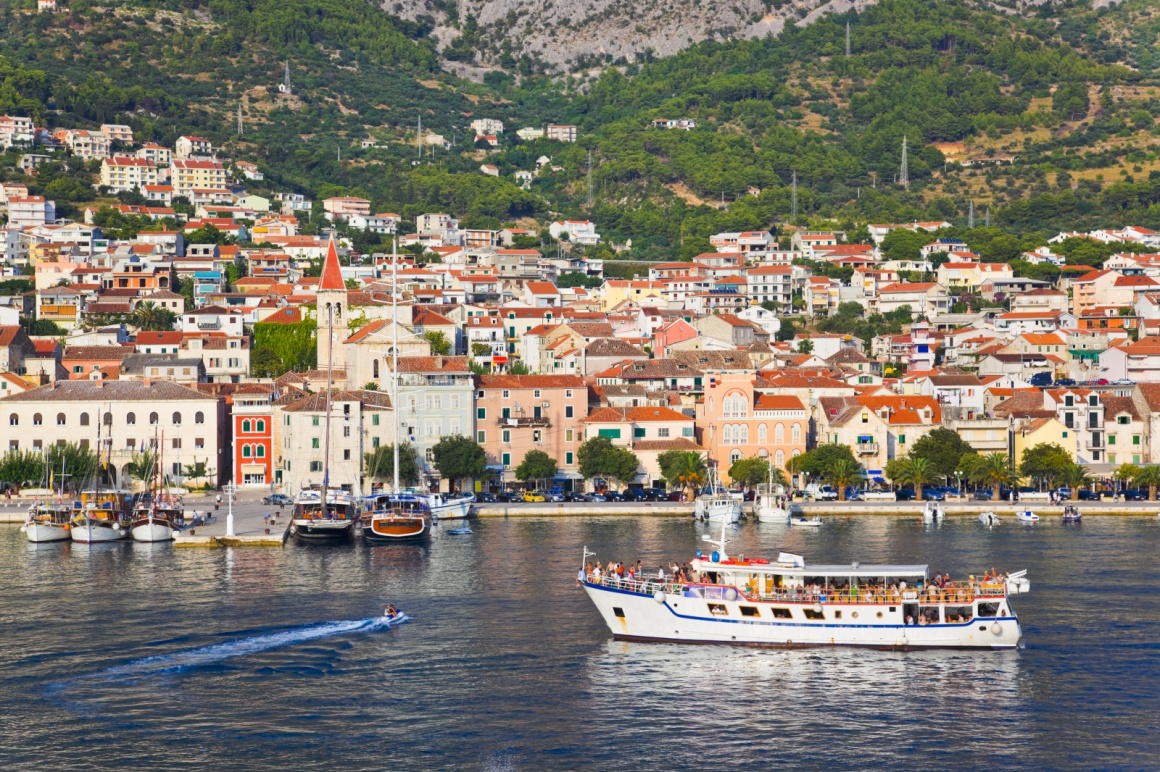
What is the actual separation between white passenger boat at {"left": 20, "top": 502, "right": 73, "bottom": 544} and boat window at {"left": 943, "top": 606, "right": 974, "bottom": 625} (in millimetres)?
34448

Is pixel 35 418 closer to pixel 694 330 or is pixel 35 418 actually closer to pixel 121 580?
pixel 121 580

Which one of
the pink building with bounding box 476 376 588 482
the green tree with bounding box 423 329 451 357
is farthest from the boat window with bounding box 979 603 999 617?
the green tree with bounding box 423 329 451 357

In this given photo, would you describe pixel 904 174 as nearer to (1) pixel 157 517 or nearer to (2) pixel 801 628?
(1) pixel 157 517

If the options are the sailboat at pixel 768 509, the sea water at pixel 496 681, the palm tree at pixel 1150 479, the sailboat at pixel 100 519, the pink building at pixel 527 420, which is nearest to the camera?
the sea water at pixel 496 681

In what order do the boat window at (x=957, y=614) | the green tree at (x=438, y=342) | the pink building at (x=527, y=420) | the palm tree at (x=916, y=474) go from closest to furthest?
the boat window at (x=957, y=614)
the palm tree at (x=916, y=474)
the pink building at (x=527, y=420)
the green tree at (x=438, y=342)

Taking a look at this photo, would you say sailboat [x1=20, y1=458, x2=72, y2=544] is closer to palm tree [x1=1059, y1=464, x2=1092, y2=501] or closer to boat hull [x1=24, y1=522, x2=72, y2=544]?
boat hull [x1=24, y1=522, x2=72, y2=544]

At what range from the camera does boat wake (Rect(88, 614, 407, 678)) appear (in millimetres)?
40000

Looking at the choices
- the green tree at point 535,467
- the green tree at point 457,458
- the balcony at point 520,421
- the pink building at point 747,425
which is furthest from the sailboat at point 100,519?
the pink building at point 747,425

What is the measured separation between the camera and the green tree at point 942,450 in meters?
77.0

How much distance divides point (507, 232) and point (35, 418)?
7956cm

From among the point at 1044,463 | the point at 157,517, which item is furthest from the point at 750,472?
the point at 157,517

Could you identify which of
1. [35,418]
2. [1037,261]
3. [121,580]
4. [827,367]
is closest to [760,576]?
[121,580]

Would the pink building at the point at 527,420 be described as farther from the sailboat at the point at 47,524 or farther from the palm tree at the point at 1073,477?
the palm tree at the point at 1073,477

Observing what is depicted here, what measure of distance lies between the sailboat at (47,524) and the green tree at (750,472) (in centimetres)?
2881
